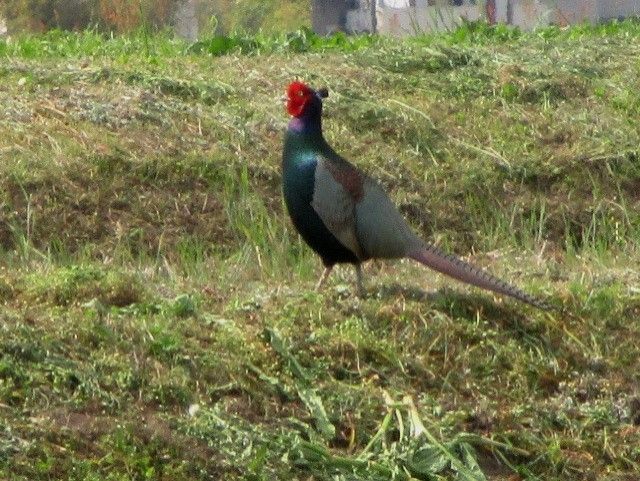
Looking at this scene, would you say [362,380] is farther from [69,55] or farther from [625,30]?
[625,30]

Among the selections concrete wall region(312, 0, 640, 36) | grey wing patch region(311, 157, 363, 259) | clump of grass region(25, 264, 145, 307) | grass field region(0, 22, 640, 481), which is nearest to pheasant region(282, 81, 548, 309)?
grey wing patch region(311, 157, 363, 259)

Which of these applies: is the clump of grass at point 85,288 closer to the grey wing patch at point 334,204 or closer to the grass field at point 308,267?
the grass field at point 308,267

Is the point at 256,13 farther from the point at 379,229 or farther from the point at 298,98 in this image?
the point at 379,229

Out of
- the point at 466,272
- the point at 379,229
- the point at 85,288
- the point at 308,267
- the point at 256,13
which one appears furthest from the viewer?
the point at 256,13

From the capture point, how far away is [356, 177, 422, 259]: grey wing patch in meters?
6.87

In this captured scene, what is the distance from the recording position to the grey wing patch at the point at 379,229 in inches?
270

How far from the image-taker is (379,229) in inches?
271

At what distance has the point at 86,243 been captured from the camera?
8.39 m

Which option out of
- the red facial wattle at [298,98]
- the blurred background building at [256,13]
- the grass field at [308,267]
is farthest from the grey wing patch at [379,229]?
the blurred background building at [256,13]

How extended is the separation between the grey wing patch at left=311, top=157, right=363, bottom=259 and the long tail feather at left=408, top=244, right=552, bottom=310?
11.2 inches

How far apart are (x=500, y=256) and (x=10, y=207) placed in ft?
8.11

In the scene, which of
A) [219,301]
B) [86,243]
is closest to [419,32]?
[86,243]

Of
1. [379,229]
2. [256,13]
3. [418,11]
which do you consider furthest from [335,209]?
[256,13]

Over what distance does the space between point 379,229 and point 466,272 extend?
0.42m
